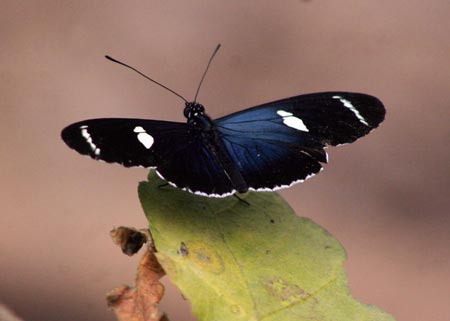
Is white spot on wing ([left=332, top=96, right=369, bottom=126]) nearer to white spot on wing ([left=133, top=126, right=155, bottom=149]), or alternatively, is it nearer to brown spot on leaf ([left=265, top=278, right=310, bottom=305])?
white spot on wing ([left=133, top=126, right=155, bottom=149])

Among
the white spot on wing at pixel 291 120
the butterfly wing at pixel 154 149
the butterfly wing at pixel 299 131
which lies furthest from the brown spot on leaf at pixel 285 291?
the white spot on wing at pixel 291 120

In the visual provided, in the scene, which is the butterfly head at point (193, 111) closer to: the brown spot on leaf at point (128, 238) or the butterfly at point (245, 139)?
the butterfly at point (245, 139)

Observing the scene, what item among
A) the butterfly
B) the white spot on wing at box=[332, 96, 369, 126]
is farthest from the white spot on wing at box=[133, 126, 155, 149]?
the white spot on wing at box=[332, 96, 369, 126]

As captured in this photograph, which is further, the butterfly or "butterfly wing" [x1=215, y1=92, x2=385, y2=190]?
"butterfly wing" [x1=215, y1=92, x2=385, y2=190]

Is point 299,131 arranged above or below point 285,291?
above

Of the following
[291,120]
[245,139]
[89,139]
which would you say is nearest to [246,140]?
[245,139]

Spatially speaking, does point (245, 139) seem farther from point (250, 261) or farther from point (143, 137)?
point (250, 261)

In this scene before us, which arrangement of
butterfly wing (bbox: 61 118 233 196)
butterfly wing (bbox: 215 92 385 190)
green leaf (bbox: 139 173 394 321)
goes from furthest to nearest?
1. butterfly wing (bbox: 215 92 385 190)
2. butterfly wing (bbox: 61 118 233 196)
3. green leaf (bbox: 139 173 394 321)
